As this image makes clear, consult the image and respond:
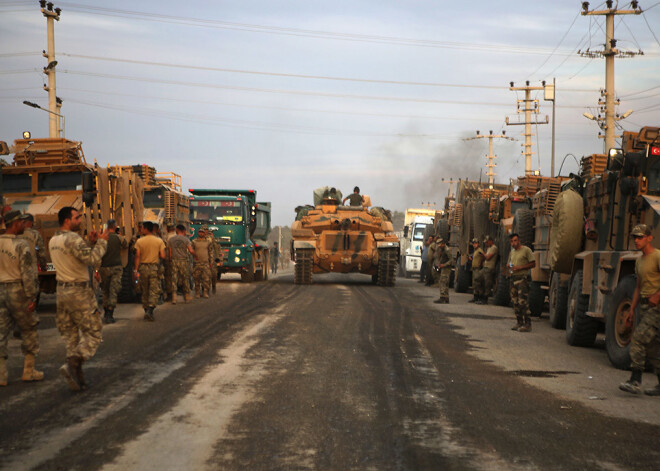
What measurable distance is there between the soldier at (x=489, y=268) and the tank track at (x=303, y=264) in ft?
20.2

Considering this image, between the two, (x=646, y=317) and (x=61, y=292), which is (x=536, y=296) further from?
(x=61, y=292)

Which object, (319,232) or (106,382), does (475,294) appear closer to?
(319,232)

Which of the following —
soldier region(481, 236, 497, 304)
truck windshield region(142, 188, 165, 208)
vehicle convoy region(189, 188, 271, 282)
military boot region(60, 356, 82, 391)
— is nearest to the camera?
military boot region(60, 356, 82, 391)

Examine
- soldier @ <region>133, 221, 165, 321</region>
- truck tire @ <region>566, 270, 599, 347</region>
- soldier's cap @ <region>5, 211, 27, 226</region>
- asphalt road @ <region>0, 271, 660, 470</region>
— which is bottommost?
asphalt road @ <region>0, 271, 660, 470</region>

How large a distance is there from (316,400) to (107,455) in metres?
2.33

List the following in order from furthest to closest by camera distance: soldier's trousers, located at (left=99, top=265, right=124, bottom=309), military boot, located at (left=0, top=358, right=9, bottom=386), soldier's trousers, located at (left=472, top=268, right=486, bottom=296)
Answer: soldier's trousers, located at (left=472, top=268, right=486, bottom=296) < soldier's trousers, located at (left=99, top=265, right=124, bottom=309) < military boot, located at (left=0, top=358, right=9, bottom=386)

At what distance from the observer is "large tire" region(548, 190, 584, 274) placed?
1297 cm

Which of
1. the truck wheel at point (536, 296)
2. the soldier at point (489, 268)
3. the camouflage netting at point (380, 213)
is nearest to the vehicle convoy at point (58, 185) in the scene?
the truck wheel at point (536, 296)

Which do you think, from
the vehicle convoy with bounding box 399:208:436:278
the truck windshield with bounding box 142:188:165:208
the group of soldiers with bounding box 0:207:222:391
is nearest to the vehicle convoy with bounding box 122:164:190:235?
the truck windshield with bounding box 142:188:165:208

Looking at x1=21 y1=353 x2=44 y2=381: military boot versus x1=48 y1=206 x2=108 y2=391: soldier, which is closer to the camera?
x1=48 y1=206 x2=108 y2=391: soldier

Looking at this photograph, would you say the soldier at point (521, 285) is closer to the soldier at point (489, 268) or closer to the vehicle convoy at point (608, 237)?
the vehicle convoy at point (608, 237)

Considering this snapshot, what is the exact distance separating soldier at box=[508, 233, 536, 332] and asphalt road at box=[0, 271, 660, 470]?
3.47 feet

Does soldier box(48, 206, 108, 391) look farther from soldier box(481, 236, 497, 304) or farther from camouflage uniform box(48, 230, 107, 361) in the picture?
soldier box(481, 236, 497, 304)

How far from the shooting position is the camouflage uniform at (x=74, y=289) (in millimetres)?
8133
